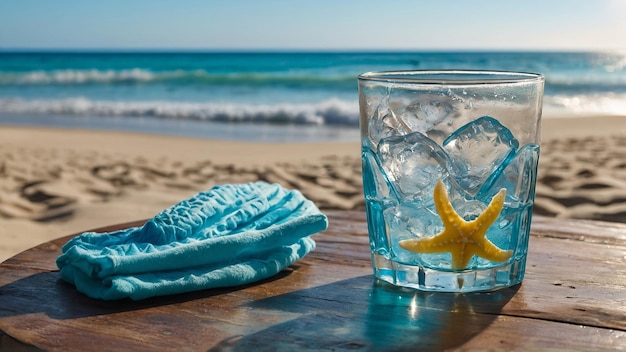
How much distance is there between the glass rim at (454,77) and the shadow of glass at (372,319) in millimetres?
337

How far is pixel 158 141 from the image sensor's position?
22.9 ft

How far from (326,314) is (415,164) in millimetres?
268

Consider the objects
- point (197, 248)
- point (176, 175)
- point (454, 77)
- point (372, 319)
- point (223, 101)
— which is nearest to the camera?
point (372, 319)

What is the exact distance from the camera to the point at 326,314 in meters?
1.06

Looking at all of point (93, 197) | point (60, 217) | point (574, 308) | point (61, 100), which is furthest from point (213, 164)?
point (61, 100)

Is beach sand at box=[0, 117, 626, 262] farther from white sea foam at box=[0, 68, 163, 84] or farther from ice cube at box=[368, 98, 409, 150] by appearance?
white sea foam at box=[0, 68, 163, 84]

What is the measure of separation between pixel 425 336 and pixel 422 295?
0.17m

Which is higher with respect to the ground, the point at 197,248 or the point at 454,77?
the point at 454,77

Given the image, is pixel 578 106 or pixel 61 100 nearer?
pixel 578 106

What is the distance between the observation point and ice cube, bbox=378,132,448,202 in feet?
3.60

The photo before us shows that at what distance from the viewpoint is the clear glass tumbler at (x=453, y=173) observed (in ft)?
3.54

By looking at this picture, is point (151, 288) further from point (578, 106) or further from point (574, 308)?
point (578, 106)

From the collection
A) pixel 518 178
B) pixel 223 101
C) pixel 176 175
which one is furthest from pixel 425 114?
pixel 223 101

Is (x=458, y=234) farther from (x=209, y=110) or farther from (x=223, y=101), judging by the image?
(x=223, y=101)
